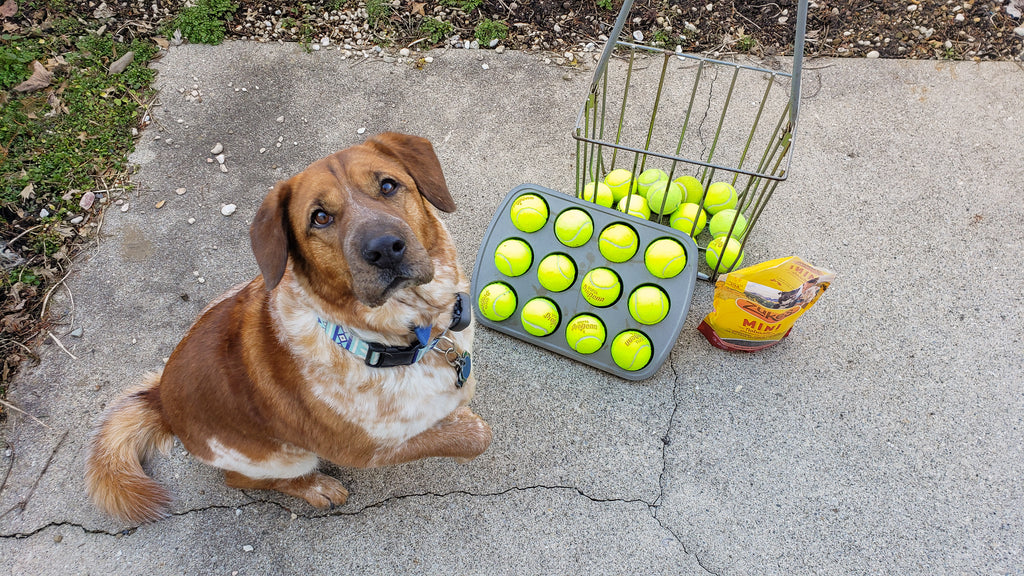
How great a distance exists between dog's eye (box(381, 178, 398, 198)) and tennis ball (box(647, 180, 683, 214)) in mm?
1671

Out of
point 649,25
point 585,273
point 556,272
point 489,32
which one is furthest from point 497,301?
point 649,25

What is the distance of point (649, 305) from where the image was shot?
2.82m

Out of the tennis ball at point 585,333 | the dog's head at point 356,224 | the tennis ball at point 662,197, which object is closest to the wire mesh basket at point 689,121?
the tennis ball at point 662,197

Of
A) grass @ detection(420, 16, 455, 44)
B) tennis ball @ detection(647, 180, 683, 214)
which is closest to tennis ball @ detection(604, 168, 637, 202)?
tennis ball @ detection(647, 180, 683, 214)

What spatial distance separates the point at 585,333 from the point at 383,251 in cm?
140

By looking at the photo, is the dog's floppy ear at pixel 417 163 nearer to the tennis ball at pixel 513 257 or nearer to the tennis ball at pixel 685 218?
the tennis ball at pixel 513 257

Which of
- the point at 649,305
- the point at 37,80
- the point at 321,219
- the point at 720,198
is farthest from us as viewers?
the point at 37,80

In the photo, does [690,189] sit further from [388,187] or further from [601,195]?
[388,187]

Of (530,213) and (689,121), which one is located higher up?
(689,121)

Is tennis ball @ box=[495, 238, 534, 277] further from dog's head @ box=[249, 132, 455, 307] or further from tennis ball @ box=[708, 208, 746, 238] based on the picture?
tennis ball @ box=[708, 208, 746, 238]

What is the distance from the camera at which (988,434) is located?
2775mm

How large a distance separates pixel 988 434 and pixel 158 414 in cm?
393

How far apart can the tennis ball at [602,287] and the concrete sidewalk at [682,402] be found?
0.42 metres

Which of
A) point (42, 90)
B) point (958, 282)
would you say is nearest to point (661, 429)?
point (958, 282)
